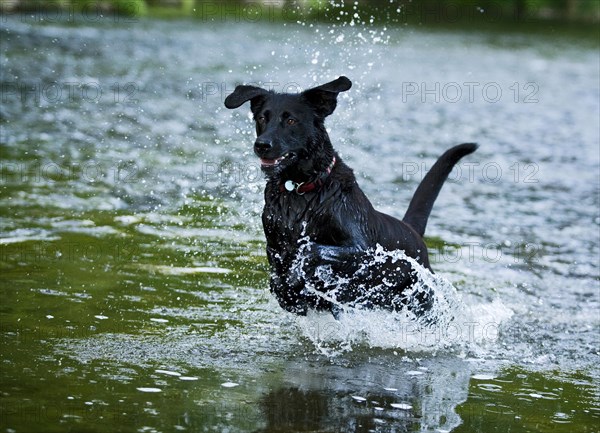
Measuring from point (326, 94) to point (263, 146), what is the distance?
59cm

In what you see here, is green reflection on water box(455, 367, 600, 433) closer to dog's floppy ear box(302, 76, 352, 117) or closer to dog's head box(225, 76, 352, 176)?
dog's head box(225, 76, 352, 176)

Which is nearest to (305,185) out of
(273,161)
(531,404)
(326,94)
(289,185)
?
(289,185)

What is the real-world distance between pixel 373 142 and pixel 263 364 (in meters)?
9.89

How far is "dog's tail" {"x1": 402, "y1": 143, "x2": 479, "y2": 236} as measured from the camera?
7.66 metres

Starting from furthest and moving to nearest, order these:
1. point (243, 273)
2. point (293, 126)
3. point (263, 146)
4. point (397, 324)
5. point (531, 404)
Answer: point (243, 273), point (397, 324), point (293, 126), point (263, 146), point (531, 404)

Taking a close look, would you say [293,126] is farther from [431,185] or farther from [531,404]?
[531,404]

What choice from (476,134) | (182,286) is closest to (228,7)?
(476,134)

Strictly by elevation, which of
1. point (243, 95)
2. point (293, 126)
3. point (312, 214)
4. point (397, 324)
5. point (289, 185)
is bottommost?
point (397, 324)

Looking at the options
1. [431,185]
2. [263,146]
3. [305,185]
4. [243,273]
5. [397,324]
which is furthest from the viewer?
[243,273]

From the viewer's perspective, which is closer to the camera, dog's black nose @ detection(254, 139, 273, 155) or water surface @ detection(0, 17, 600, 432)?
water surface @ detection(0, 17, 600, 432)

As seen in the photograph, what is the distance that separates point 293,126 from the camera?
6652mm

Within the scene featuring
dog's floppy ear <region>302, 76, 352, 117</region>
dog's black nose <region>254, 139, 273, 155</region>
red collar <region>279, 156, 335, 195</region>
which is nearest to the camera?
dog's black nose <region>254, 139, 273, 155</region>

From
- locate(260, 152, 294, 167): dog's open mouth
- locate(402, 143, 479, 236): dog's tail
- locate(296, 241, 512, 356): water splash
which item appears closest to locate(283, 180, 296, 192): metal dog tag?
locate(260, 152, 294, 167): dog's open mouth

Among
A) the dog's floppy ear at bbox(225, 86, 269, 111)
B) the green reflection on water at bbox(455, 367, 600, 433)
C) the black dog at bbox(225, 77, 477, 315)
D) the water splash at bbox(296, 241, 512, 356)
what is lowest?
the green reflection on water at bbox(455, 367, 600, 433)
